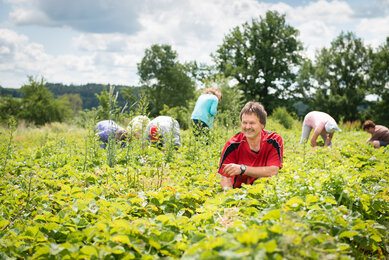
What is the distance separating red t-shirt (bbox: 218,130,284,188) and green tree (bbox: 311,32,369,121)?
112ft

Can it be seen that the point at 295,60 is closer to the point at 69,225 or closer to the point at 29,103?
the point at 29,103

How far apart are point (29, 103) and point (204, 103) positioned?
944 inches

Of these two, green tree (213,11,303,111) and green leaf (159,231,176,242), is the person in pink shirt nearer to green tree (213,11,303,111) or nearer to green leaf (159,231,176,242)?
green leaf (159,231,176,242)

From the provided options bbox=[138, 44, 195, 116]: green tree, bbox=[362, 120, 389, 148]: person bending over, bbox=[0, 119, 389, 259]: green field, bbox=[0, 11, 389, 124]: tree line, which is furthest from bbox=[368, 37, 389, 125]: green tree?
bbox=[0, 119, 389, 259]: green field

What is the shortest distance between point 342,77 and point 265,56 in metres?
11.9

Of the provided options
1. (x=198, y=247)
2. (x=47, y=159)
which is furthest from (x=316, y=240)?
(x=47, y=159)

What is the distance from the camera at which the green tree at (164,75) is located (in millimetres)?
40656

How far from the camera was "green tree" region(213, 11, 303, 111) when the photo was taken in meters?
32.4

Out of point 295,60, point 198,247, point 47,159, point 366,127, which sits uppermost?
point 295,60

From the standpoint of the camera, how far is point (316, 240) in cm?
164

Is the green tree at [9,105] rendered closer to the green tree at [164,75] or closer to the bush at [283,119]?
the green tree at [164,75]

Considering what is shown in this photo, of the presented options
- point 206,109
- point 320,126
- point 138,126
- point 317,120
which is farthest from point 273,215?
point 317,120

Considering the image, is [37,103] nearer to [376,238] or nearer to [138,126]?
[138,126]

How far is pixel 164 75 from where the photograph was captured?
41.4m
